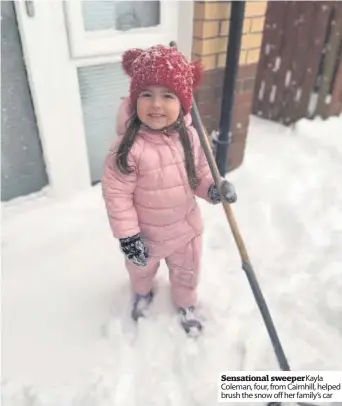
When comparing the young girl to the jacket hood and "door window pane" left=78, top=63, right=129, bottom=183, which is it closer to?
the jacket hood

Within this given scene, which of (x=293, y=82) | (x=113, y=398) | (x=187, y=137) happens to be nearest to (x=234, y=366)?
(x=113, y=398)

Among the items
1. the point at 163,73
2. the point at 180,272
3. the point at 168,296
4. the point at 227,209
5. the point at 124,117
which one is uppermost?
the point at 163,73

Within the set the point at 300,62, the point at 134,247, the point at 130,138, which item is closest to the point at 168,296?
the point at 134,247

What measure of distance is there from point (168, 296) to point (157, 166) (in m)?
0.67

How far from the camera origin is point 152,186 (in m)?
1.13

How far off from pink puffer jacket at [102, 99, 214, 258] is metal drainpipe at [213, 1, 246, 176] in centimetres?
89

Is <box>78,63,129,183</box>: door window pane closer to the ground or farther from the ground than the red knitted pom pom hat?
closer to the ground

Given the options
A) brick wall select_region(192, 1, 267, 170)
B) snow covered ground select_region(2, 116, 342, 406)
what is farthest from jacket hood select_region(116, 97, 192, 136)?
brick wall select_region(192, 1, 267, 170)

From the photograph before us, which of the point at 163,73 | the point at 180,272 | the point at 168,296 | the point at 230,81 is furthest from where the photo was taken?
the point at 230,81

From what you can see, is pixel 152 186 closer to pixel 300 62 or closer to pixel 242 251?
pixel 242 251

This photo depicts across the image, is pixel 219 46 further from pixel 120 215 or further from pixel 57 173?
pixel 120 215

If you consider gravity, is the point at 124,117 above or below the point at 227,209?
above

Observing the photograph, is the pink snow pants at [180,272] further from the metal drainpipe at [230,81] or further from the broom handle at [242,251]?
the metal drainpipe at [230,81]

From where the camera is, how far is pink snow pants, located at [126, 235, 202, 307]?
1324 millimetres
